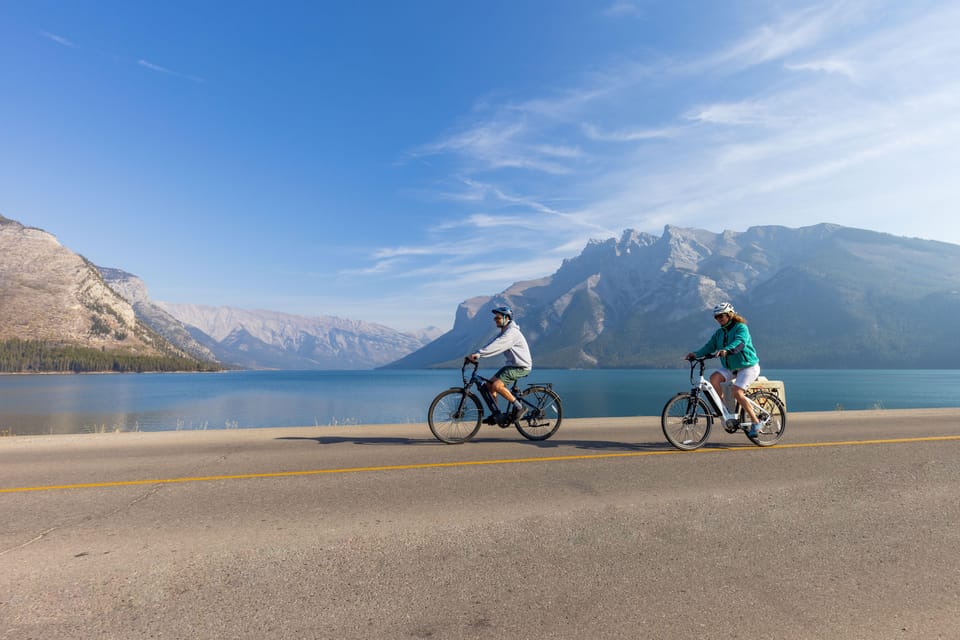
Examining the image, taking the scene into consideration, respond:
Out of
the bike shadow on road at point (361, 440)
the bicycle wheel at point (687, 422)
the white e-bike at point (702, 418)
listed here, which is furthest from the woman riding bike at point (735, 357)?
the bike shadow on road at point (361, 440)

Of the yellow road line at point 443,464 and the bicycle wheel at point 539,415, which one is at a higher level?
the bicycle wheel at point 539,415

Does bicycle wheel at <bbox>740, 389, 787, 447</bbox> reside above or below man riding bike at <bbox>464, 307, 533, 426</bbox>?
below

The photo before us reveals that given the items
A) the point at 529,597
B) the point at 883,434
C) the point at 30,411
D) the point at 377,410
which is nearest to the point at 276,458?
the point at 529,597

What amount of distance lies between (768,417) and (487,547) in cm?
774

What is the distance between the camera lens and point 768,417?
9.76 meters

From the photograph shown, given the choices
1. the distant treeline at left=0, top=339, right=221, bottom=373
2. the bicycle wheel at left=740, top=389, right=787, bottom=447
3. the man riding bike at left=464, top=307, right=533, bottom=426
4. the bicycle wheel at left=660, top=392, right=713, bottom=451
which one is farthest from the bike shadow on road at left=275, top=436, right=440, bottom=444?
the distant treeline at left=0, top=339, right=221, bottom=373

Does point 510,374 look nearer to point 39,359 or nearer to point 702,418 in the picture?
point 702,418

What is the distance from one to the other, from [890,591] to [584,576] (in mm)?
2203

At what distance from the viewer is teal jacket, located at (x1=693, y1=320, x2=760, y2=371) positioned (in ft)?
31.2

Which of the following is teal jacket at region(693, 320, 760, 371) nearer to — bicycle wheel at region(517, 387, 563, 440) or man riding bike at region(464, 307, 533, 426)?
bicycle wheel at region(517, 387, 563, 440)

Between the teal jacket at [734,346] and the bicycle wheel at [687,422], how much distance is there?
102cm

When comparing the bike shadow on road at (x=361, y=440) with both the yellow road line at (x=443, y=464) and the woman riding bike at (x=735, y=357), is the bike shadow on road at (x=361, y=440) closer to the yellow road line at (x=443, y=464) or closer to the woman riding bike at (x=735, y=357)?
the yellow road line at (x=443, y=464)

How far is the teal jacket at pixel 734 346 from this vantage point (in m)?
9.50

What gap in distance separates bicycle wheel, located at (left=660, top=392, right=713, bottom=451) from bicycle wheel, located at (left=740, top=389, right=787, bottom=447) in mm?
886
